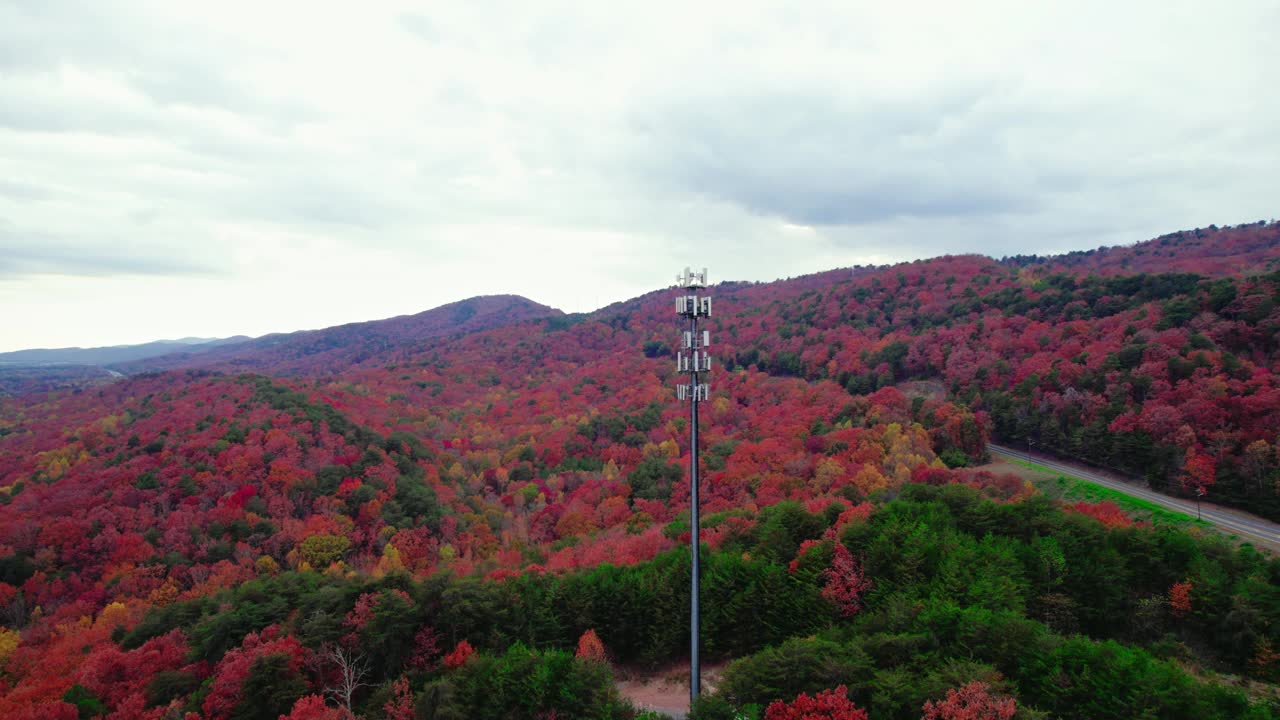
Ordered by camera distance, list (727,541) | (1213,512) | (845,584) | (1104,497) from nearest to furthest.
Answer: (845,584) → (727,541) → (1213,512) → (1104,497)

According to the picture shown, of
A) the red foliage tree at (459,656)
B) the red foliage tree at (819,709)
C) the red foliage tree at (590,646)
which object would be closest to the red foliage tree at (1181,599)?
the red foliage tree at (819,709)

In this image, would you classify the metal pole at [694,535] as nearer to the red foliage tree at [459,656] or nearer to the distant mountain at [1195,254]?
the red foliage tree at [459,656]

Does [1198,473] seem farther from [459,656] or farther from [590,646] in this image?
[459,656]

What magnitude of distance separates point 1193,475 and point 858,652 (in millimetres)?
42963

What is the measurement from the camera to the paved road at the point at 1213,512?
120 ft

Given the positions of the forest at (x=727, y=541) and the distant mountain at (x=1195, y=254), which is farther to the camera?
the distant mountain at (x=1195, y=254)

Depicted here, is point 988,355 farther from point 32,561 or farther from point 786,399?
point 32,561

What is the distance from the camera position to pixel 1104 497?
45.5m

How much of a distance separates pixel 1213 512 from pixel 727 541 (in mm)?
37814

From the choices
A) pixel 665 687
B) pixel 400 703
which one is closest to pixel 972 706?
pixel 665 687

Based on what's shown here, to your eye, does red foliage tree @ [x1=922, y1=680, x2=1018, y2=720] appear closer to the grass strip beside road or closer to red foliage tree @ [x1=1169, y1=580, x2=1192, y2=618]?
red foliage tree @ [x1=1169, y1=580, x2=1192, y2=618]

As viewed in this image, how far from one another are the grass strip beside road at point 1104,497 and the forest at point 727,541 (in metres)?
4.12

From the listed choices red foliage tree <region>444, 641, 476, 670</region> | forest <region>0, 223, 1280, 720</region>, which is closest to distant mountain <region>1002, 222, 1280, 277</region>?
forest <region>0, 223, 1280, 720</region>

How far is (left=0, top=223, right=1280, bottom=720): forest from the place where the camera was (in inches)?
784
